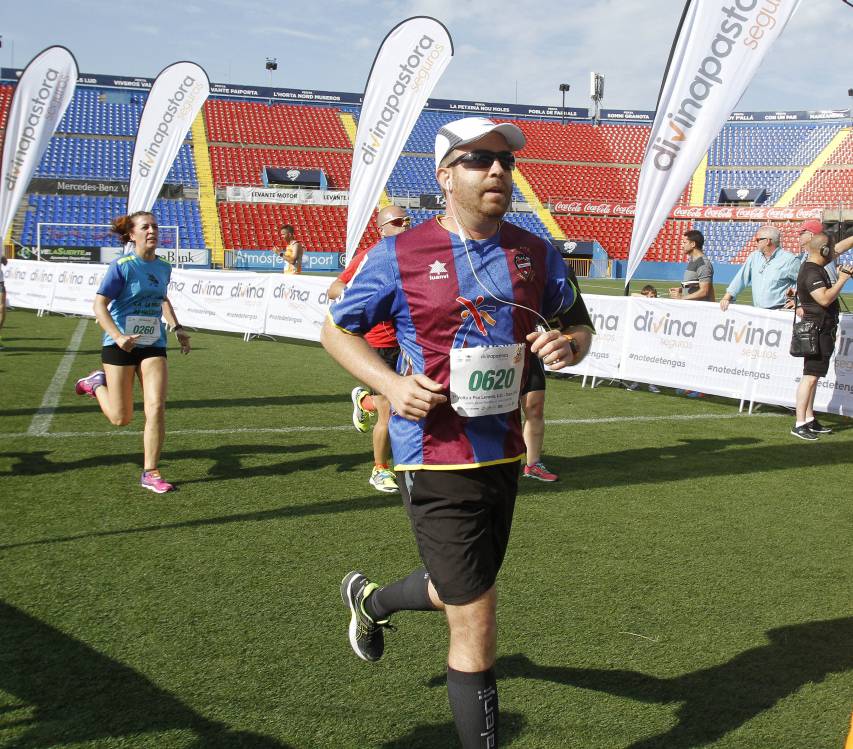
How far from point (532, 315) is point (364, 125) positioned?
36.0 ft

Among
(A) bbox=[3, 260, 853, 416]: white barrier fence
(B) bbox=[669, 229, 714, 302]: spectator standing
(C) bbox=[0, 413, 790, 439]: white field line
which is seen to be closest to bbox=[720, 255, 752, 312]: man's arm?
(A) bbox=[3, 260, 853, 416]: white barrier fence

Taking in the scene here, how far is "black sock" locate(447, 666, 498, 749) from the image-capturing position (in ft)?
7.98

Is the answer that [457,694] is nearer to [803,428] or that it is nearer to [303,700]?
[303,700]

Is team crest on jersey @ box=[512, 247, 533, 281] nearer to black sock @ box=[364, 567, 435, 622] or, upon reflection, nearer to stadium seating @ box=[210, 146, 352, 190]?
black sock @ box=[364, 567, 435, 622]

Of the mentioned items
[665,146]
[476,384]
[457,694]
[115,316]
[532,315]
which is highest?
[665,146]

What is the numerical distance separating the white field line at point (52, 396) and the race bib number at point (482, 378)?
6.05 meters

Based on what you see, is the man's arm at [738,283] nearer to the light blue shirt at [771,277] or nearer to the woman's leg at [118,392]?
the light blue shirt at [771,277]

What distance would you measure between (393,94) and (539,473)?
26.7 ft

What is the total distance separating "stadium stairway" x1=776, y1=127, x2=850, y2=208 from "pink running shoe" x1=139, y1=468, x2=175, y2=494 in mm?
52033

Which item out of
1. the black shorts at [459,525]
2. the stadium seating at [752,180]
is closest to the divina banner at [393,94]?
the black shorts at [459,525]

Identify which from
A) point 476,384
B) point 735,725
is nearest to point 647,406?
point 735,725

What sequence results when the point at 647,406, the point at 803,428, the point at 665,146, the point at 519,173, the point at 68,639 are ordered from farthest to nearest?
1. the point at 519,173
2. the point at 647,406
3. the point at 665,146
4. the point at 803,428
5. the point at 68,639

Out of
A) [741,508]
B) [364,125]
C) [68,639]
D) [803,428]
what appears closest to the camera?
[68,639]

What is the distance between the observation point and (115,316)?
605 cm
